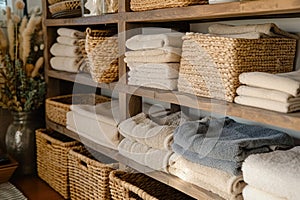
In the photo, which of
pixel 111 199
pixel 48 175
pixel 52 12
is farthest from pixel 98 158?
pixel 52 12

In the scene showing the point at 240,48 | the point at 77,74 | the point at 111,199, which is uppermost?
the point at 240,48

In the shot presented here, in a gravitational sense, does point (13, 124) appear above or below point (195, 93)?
below

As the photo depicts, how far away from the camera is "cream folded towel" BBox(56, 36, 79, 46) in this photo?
1.91m

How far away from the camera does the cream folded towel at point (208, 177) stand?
106 cm

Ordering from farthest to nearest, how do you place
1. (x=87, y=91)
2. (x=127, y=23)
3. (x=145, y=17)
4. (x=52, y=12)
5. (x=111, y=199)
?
(x=87, y=91) < (x=52, y=12) < (x=111, y=199) < (x=127, y=23) < (x=145, y=17)

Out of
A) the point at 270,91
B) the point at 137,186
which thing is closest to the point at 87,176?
the point at 137,186

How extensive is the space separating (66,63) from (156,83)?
2.47ft

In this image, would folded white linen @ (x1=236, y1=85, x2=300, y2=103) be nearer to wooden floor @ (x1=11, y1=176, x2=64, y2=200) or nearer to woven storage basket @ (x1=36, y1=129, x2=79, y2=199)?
woven storage basket @ (x1=36, y1=129, x2=79, y2=199)

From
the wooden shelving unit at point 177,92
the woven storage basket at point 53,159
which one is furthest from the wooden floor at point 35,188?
the wooden shelving unit at point 177,92

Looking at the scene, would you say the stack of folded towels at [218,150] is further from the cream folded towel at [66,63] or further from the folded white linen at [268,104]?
the cream folded towel at [66,63]

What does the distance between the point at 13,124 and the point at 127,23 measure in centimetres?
108

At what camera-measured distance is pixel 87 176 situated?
1698 mm

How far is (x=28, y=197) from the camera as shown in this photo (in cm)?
190

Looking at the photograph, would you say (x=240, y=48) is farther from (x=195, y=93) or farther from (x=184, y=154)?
(x=184, y=154)
